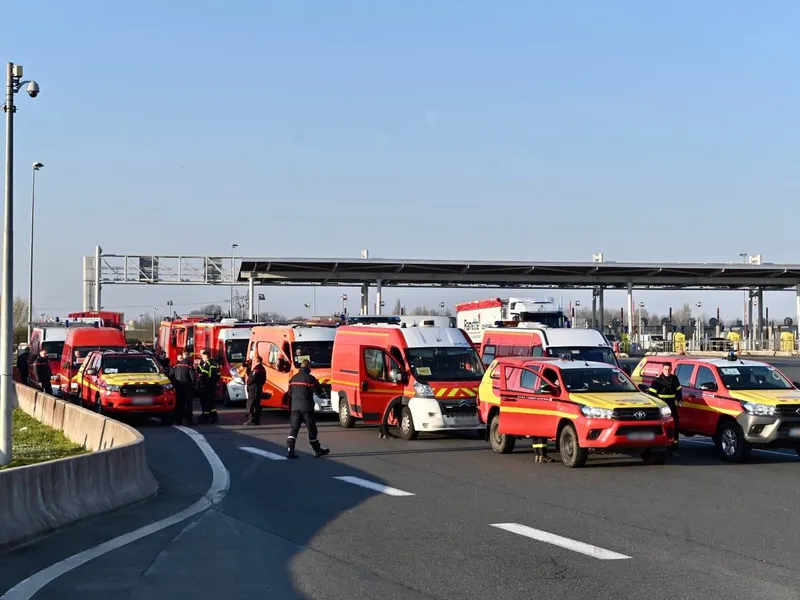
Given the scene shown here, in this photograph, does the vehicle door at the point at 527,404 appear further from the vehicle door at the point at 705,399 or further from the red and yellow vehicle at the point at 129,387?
the red and yellow vehicle at the point at 129,387

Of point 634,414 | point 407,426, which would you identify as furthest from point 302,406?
point 634,414

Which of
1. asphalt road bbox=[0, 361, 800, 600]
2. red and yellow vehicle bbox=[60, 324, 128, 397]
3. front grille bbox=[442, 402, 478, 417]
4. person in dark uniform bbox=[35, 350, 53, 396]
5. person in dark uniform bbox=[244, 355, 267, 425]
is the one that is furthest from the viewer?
person in dark uniform bbox=[35, 350, 53, 396]

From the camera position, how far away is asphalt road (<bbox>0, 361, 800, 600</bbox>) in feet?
27.7

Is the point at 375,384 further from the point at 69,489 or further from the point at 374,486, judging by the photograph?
the point at 69,489

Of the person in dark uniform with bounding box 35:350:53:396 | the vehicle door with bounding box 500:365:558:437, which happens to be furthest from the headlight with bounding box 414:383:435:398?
the person in dark uniform with bounding box 35:350:53:396

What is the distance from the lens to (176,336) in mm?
43312

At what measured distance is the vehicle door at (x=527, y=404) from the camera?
1758 cm

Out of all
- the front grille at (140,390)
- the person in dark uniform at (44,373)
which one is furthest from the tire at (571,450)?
the person in dark uniform at (44,373)

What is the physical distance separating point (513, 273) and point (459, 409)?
43461 mm

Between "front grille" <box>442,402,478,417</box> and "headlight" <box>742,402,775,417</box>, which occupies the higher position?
"headlight" <box>742,402,775,417</box>

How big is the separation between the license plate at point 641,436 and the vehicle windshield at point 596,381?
1183mm

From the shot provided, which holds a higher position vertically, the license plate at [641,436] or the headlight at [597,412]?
the headlight at [597,412]

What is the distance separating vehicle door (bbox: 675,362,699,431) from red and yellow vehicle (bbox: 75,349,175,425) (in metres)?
12.4

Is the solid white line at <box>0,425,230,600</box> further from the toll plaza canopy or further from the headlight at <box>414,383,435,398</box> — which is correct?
the toll plaza canopy
